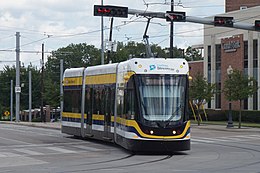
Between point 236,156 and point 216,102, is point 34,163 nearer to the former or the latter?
point 236,156

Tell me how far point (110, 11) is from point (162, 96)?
388 inches

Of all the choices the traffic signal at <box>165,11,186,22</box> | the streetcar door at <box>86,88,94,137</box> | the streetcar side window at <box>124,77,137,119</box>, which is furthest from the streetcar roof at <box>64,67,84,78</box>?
the streetcar side window at <box>124,77,137,119</box>

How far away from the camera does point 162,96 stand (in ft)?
66.9

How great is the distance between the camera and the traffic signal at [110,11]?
28828 mm

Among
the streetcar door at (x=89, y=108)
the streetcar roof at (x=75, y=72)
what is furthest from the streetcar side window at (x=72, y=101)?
the streetcar door at (x=89, y=108)

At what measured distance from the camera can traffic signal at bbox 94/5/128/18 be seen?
28.8 m

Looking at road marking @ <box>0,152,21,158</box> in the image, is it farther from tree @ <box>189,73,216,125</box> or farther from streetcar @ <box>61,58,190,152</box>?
tree @ <box>189,73,216,125</box>

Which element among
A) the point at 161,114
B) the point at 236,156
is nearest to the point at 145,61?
the point at 161,114

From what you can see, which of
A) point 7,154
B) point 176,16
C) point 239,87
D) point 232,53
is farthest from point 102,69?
point 232,53

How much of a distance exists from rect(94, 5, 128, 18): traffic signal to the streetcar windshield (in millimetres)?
8954

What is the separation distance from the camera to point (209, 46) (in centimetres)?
6700

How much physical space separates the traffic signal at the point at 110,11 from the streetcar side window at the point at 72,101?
13.4ft

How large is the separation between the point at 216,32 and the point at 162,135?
47230mm

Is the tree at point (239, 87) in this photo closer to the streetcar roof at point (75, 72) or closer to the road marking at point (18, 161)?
the streetcar roof at point (75, 72)
